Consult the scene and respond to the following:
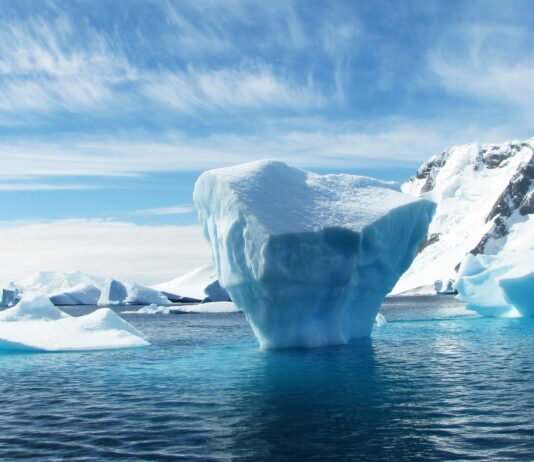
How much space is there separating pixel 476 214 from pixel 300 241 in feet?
562

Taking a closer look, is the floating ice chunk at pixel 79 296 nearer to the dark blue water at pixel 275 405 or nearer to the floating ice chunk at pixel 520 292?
the floating ice chunk at pixel 520 292

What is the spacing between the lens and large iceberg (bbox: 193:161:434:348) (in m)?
21.3

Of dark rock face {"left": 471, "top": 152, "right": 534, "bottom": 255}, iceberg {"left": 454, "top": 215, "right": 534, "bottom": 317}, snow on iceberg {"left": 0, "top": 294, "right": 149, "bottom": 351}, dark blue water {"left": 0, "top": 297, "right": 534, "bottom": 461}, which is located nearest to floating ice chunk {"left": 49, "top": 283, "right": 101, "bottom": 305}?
iceberg {"left": 454, "top": 215, "right": 534, "bottom": 317}

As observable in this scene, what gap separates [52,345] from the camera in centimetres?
2516

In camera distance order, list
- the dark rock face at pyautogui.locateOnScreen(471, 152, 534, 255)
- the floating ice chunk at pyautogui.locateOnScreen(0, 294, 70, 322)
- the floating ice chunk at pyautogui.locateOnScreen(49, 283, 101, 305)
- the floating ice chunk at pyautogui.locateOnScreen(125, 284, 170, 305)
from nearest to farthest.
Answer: the floating ice chunk at pyautogui.locateOnScreen(0, 294, 70, 322) → the floating ice chunk at pyautogui.locateOnScreen(125, 284, 170, 305) → the floating ice chunk at pyautogui.locateOnScreen(49, 283, 101, 305) → the dark rock face at pyautogui.locateOnScreen(471, 152, 534, 255)

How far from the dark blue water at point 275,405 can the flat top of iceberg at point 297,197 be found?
4413 millimetres

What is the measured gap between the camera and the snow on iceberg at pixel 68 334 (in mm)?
25109

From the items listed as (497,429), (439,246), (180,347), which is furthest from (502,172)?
(497,429)

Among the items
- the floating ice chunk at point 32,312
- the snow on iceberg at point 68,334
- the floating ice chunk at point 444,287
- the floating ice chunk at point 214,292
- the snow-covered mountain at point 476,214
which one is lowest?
the snow on iceberg at point 68,334

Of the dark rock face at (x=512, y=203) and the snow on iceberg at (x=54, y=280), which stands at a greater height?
the dark rock face at (x=512, y=203)

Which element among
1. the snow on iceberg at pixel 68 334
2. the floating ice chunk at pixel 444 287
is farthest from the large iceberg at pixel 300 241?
the floating ice chunk at pixel 444 287

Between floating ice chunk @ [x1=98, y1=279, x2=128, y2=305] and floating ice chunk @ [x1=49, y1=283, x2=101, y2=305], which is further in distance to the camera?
floating ice chunk @ [x1=49, y1=283, x2=101, y2=305]

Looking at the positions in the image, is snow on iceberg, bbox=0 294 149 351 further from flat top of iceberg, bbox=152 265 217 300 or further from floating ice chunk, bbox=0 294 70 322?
flat top of iceberg, bbox=152 265 217 300

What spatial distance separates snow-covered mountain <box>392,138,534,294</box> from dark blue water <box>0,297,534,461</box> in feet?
407
